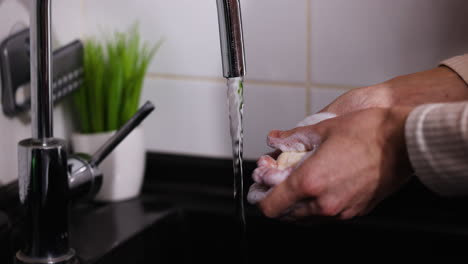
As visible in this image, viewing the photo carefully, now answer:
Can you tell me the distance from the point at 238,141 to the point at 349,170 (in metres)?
0.21

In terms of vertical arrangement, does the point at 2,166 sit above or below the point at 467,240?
above

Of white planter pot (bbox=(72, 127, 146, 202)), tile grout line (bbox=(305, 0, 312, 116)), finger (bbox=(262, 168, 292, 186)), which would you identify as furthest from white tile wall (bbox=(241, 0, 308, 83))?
finger (bbox=(262, 168, 292, 186))

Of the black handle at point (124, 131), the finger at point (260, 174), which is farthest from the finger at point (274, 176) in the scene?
the black handle at point (124, 131)

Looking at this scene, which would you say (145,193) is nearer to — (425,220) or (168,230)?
(168,230)

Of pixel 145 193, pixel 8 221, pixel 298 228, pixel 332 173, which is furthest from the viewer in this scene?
pixel 145 193

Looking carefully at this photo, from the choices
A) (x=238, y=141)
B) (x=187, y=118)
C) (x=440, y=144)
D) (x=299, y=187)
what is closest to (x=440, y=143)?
(x=440, y=144)

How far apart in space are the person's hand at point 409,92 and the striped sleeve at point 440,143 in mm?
150

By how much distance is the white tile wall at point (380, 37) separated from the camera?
2.64ft

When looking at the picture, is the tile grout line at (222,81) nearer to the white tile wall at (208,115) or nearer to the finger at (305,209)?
the white tile wall at (208,115)

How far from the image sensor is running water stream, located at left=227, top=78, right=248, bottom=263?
0.68m

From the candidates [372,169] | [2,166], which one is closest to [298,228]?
[372,169]

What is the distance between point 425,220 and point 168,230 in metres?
0.38

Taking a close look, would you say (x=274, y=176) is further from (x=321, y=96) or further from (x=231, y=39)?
(x=321, y=96)

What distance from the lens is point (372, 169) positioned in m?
0.56
